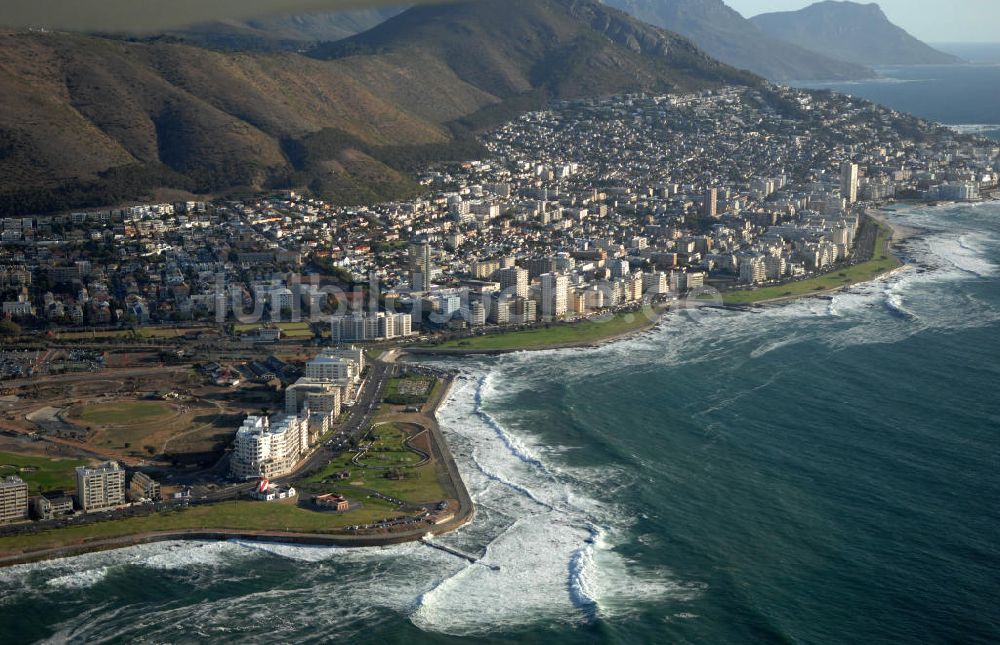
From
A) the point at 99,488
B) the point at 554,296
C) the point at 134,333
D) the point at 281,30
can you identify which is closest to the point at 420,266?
the point at 554,296

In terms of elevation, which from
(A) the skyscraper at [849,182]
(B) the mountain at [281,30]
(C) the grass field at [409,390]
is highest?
(B) the mountain at [281,30]

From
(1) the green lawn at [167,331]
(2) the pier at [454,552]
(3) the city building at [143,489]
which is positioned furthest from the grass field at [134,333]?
(2) the pier at [454,552]

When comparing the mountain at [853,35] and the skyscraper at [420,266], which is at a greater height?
the mountain at [853,35]

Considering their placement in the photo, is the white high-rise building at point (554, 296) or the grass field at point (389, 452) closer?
the grass field at point (389, 452)

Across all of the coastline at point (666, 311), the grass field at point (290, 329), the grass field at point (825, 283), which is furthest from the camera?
the grass field at point (825, 283)

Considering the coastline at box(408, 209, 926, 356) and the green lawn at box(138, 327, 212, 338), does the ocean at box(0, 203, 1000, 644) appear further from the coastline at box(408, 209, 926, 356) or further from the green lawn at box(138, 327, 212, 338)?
the green lawn at box(138, 327, 212, 338)

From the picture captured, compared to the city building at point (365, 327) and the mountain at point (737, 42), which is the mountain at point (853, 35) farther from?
the city building at point (365, 327)
